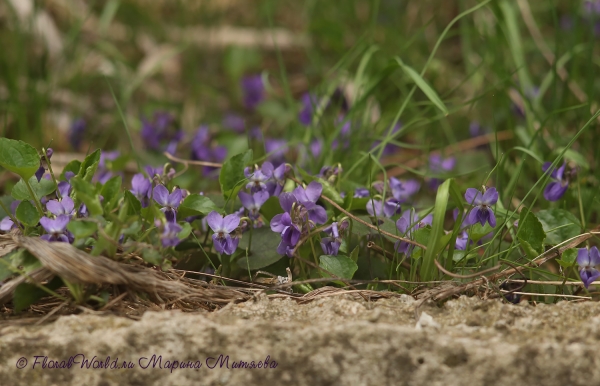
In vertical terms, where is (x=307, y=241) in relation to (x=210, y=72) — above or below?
below

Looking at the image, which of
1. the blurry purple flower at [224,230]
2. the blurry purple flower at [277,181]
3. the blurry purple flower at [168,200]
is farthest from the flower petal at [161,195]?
the blurry purple flower at [277,181]

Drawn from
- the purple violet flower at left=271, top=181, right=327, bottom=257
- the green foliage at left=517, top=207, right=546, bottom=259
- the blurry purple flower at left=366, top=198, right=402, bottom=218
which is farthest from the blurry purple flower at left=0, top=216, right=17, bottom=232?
the green foliage at left=517, top=207, right=546, bottom=259

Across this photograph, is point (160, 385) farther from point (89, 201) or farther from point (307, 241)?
point (307, 241)

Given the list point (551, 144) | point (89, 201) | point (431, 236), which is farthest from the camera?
point (551, 144)

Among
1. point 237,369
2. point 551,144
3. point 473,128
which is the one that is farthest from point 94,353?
point 473,128

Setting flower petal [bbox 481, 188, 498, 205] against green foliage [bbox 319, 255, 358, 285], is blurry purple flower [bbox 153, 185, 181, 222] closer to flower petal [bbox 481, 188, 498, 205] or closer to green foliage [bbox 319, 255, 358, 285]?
green foliage [bbox 319, 255, 358, 285]

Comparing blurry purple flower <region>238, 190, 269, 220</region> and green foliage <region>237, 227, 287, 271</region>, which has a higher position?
blurry purple flower <region>238, 190, 269, 220</region>
